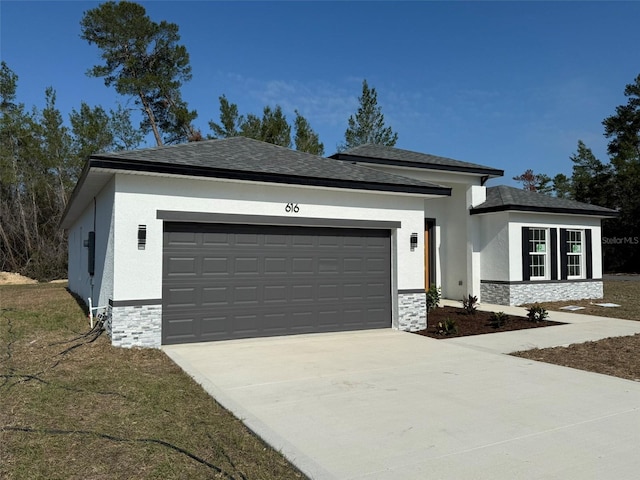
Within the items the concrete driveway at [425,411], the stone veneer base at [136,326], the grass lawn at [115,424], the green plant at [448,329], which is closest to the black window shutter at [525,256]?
the green plant at [448,329]

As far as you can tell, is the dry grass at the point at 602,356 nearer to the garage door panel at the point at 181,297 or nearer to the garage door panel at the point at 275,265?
the garage door panel at the point at 275,265

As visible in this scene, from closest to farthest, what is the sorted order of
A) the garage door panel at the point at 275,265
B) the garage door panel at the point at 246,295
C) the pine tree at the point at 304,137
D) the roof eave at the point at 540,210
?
the garage door panel at the point at 246,295, the garage door panel at the point at 275,265, the roof eave at the point at 540,210, the pine tree at the point at 304,137

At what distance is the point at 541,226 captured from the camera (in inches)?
602

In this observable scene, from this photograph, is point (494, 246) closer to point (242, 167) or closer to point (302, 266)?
point (302, 266)

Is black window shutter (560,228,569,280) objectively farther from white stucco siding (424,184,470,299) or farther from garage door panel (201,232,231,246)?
garage door panel (201,232,231,246)

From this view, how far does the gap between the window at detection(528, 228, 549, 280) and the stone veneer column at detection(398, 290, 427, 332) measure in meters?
6.56

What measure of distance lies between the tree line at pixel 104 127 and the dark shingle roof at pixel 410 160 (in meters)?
13.8

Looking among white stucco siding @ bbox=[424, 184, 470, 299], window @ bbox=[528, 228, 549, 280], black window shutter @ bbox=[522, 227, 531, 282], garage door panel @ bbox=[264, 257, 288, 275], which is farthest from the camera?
white stucco siding @ bbox=[424, 184, 470, 299]

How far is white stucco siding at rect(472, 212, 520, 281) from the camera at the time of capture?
14672 millimetres

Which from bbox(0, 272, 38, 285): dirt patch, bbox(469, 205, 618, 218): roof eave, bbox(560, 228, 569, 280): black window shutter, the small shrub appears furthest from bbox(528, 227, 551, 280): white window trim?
bbox(0, 272, 38, 285): dirt patch

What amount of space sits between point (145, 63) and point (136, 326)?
78.8ft

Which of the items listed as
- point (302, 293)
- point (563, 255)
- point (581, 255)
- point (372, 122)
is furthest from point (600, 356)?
point (372, 122)

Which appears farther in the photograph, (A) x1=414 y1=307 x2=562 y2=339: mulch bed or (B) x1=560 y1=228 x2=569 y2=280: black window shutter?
(B) x1=560 y1=228 x2=569 y2=280: black window shutter

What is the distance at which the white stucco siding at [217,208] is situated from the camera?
8.02 meters
